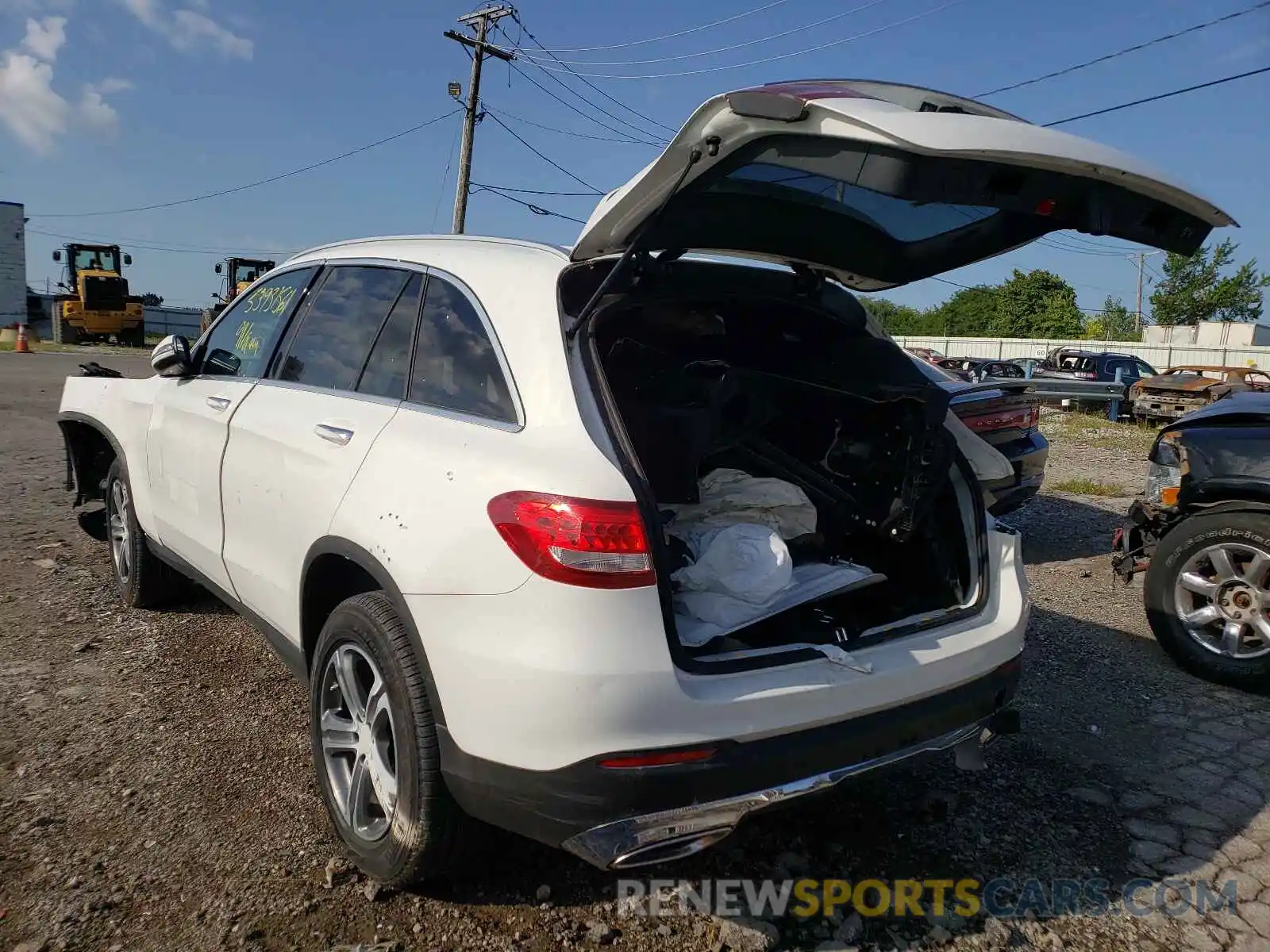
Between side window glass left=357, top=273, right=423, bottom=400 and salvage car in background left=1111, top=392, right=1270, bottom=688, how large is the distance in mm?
3815

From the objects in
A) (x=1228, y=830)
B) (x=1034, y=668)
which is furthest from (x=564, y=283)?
(x=1034, y=668)

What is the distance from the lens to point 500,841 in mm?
2564

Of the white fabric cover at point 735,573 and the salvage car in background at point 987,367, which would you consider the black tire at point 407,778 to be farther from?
the salvage car in background at point 987,367

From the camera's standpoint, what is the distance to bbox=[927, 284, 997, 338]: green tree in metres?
62.3

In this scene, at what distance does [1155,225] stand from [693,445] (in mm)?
1405

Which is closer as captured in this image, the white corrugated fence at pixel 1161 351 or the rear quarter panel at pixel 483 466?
the rear quarter panel at pixel 483 466

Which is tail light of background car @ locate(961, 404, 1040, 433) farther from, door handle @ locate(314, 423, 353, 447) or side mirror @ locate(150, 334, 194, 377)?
side mirror @ locate(150, 334, 194, 377)

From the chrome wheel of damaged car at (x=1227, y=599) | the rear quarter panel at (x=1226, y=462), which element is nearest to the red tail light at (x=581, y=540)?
the chrome wheel of damaged car at (x=1227, y=599)

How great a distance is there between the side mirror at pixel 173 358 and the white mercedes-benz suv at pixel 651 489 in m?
0.27

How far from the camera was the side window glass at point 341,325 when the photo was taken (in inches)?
120

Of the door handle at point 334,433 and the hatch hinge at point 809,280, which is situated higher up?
the hatch hinge at point 809,280

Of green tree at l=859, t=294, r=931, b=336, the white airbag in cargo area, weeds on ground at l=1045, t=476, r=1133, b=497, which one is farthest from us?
green tree at l=859, t=294, r=931, b=336

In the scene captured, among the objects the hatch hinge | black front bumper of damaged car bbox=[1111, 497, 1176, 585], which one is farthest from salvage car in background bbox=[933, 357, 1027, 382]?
the hatch hinge

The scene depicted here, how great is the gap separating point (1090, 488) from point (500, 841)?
28.4 feet
